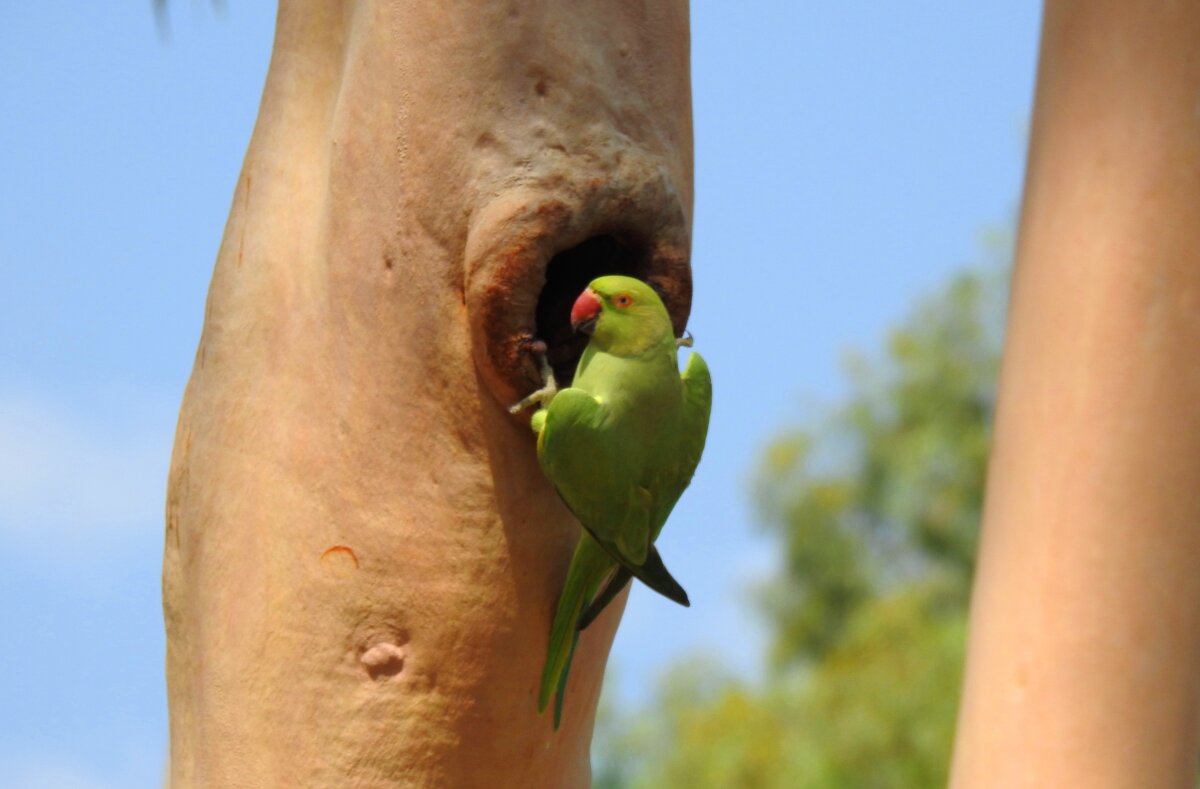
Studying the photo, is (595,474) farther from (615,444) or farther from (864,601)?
(864,601)

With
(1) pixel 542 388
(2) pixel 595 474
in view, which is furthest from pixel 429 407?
(2) pixel 595 474

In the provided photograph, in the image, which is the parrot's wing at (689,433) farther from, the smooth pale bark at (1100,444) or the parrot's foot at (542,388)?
the smooth pale bark at (1100,444)

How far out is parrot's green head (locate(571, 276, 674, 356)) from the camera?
1994 millimetres

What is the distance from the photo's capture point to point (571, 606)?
209 centimetres

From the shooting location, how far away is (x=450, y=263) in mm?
2045

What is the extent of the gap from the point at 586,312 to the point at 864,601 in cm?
750

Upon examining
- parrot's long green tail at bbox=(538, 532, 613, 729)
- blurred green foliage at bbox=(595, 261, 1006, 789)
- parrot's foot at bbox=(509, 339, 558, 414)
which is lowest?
blurred green foliage at bbox=(595, 261, 1006, 789)

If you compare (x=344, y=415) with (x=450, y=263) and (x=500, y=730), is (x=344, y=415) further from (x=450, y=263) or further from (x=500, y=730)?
(x=500, y=730)

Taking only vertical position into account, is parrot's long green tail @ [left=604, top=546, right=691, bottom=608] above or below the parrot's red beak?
below

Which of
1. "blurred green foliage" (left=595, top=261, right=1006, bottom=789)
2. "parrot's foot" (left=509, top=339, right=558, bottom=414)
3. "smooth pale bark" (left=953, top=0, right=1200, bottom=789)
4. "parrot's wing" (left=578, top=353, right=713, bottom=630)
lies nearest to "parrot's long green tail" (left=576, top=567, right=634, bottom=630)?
"parrot's wing" (left=578, top=353, right=713, bottom=630)

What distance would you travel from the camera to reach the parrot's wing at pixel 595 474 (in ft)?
6.34

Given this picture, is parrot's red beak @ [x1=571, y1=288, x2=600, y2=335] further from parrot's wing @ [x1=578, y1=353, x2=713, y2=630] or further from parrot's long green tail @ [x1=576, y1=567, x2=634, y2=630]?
parrot's long green tail @ [x1=576, y1=567, x2=634, y2=630]

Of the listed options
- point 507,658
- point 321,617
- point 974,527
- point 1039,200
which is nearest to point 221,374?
point 321,617

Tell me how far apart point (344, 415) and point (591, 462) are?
0.40 m
